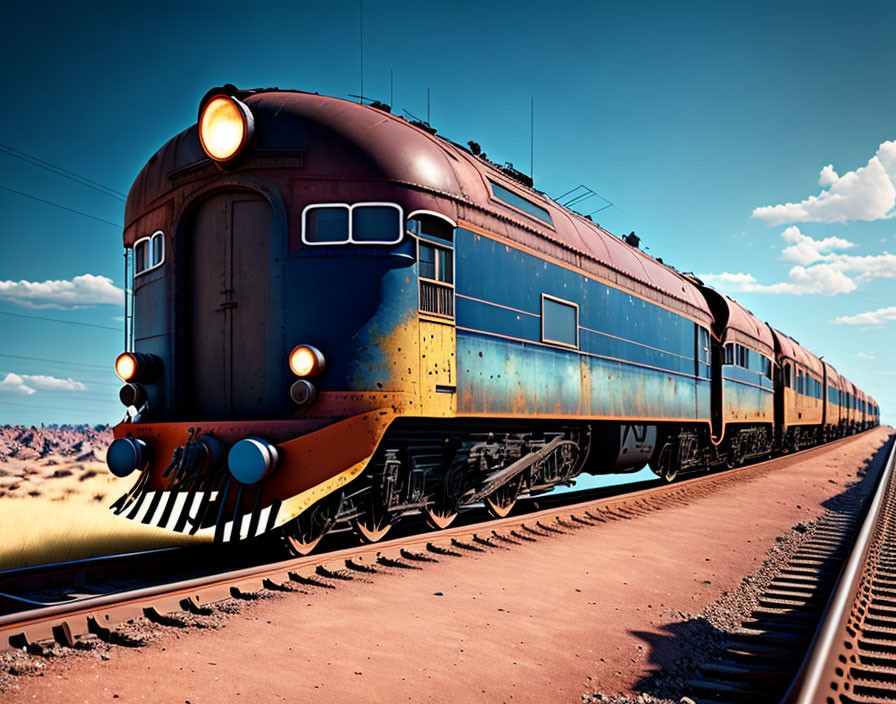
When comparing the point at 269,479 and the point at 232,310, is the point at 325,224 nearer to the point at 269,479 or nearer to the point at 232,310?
the point at 232,310

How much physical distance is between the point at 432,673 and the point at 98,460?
58.1 ft

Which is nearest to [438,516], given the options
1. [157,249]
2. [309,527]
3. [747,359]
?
[309,527]

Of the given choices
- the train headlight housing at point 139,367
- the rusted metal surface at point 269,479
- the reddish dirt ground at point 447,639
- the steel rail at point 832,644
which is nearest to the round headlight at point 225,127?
the train headlight housing at point 139,367

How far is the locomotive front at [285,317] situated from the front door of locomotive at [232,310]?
0.06 ft

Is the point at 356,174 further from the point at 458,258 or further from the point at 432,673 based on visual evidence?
the point at 432,673

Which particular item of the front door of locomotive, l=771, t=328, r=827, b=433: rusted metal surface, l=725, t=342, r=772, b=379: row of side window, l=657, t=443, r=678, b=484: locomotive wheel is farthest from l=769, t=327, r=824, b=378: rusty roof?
the front door of locomotive

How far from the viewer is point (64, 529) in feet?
29.2

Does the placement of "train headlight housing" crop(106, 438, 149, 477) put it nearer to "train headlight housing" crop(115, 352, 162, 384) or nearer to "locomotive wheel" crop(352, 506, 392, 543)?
"train headlight housing" crop(115, 352, 162, 384)

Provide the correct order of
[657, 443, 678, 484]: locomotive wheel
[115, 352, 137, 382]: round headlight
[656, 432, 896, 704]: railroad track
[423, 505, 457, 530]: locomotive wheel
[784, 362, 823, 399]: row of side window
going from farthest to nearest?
[784, 362, 823, 399]: row of side window < [657, 443, 678, 484]: locomotive wheel < [115, 352, 137, 382]: round headlight < [423, 505, 457, 530]: locomotive wheel < [656, 432, 896, 704]: railroad track

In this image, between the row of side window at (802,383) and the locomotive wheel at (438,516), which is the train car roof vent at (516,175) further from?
the row of side window at (802,383)

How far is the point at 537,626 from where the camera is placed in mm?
4945

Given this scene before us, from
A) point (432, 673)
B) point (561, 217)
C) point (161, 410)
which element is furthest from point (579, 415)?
point (432, 673)

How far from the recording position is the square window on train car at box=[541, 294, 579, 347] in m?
9.01

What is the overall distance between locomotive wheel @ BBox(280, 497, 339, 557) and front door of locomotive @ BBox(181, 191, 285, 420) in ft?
3.39
